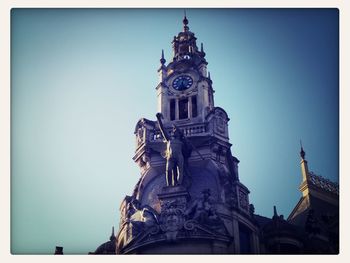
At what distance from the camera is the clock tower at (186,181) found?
2169 cm

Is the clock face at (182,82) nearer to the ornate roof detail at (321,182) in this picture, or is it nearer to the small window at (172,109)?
the small window at (172,109)

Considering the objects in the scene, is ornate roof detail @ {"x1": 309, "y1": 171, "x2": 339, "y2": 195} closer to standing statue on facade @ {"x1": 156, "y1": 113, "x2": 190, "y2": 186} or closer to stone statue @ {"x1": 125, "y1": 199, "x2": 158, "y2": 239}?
standing statue on facade @ {"x1": 156, "y1": 113, "x2": 190, "y2": 186}

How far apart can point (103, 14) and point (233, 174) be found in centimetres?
681

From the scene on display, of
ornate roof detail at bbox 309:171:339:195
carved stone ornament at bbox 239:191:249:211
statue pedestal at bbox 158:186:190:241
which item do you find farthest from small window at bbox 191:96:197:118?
ornate roof detail at bbox 309:171:339:195

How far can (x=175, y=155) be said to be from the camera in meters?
23.1

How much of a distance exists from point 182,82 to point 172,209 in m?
5.77

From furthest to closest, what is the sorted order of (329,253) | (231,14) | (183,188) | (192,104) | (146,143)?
(192,104)
(146,143)
(183,188)
(231,14)
(329,253)

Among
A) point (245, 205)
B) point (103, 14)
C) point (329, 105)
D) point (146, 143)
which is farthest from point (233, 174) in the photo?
point (103, 14)

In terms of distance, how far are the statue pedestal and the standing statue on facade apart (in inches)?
11.8

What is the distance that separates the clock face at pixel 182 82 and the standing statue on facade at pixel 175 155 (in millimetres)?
3085

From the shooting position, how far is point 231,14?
2038 cm

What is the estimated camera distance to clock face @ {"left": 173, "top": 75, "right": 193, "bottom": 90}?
26.4 meters

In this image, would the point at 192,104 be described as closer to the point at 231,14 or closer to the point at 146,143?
the point at 146,143
